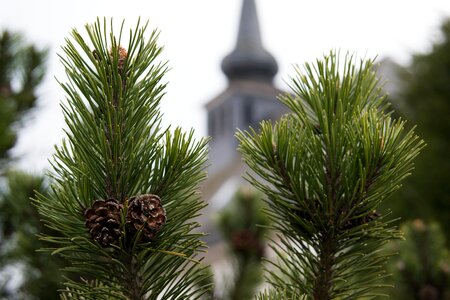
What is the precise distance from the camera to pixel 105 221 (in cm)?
65

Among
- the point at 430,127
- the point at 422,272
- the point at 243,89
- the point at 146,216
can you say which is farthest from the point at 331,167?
the point at 243,89

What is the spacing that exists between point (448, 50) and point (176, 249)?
927 cm

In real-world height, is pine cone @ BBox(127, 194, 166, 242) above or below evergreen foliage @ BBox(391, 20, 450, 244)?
below

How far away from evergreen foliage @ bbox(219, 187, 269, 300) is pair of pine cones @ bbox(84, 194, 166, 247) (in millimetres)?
1347

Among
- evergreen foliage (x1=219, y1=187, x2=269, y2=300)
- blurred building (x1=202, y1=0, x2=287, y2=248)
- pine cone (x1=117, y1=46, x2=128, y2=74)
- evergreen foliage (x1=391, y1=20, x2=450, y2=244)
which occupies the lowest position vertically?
pine cone (x1=117, y1=46, x2=128, y2=74)

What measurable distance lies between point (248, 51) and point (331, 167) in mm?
42063

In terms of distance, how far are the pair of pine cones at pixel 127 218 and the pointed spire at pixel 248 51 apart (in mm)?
41819

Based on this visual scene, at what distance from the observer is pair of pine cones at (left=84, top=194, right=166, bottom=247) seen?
0.66m

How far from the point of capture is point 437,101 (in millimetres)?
9211

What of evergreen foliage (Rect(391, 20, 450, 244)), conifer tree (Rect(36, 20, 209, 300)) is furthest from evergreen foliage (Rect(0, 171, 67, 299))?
evergreen foliage (Rect(391, 20, 450, 244))

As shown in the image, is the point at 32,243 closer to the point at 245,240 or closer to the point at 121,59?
the point at 245,240

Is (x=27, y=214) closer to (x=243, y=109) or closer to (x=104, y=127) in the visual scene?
(x=104, y=127)

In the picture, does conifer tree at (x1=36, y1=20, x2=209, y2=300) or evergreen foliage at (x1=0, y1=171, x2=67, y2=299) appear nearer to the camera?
conifer tree at (x1=36, y1=20, x2=209, y2=300)

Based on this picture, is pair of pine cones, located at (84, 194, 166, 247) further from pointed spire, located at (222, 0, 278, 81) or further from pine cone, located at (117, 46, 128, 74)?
pointed spire, located at (222, 0, 278, 81)
